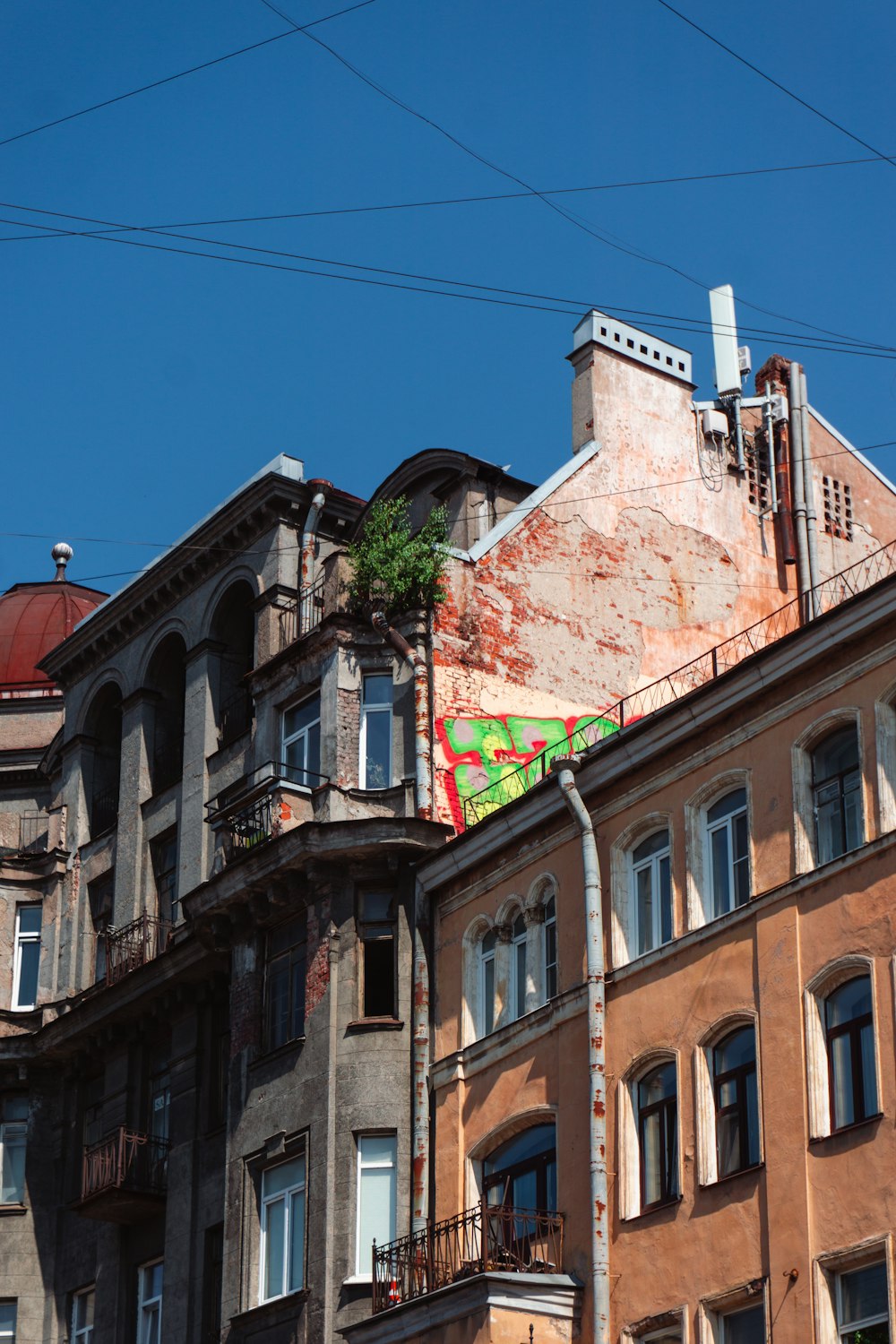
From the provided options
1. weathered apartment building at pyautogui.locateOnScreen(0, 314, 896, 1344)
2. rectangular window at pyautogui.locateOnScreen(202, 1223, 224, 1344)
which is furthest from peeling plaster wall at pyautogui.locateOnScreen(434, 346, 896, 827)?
rectangular window at pyautogui.locateOnScreen(202, 1223, 224, 1344)

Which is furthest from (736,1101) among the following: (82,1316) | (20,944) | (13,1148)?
(20,944)

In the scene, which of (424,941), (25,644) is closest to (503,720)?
(424,941)

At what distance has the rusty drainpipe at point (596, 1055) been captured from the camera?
25438 millimetres

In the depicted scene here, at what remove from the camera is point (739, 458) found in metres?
38.2

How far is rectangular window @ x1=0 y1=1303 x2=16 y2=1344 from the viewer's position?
37188 millimetres

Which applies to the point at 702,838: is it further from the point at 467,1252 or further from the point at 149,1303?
the point at 149,1303

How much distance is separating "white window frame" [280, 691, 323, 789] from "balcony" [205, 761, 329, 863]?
0.04m

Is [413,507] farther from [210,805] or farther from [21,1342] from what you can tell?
[21,1342]

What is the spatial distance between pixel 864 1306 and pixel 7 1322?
63.8ft

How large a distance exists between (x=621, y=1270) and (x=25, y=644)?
1010 inches

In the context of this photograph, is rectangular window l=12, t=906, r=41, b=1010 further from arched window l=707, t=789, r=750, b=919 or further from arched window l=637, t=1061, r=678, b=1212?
arched window l=707, t=789, r=750, b=919

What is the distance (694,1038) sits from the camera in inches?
996

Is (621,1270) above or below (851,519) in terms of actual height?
below

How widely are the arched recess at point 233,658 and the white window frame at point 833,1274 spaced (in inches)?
665
